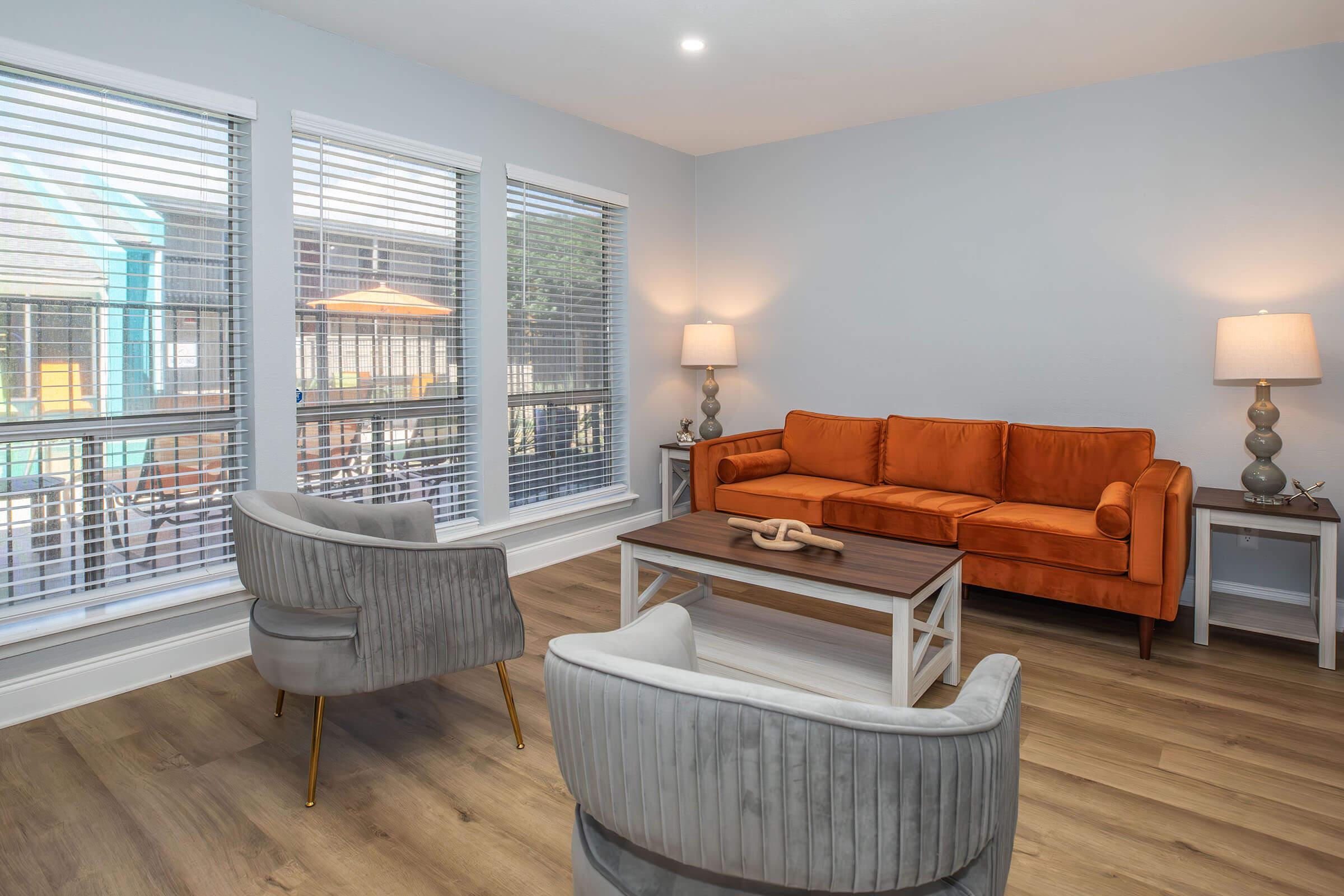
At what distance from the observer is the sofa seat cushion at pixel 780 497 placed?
4.00 meters

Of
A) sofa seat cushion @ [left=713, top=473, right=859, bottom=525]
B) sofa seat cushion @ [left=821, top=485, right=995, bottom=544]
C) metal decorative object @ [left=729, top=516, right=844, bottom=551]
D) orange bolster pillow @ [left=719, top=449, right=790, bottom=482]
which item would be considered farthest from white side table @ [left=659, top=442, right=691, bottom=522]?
metal decorative object @ [left=729, top=516, right=844, bottom=551]

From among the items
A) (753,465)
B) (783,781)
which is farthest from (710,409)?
(783,781)

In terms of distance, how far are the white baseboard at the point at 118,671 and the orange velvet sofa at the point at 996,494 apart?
2.46 m

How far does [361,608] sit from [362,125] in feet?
7.86

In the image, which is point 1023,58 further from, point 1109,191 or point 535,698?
point 535,698

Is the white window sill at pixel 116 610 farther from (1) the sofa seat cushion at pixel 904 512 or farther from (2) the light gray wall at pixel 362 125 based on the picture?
(1) the sofa seat cushion at pixel 904 512

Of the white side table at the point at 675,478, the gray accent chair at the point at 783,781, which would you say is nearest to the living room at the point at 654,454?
the gray accent chair at the point at 783,781

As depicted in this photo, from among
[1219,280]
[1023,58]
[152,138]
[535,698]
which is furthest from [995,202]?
[152,138]

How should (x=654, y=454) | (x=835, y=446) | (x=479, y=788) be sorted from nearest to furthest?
→ (x=479, y=788) < (x=835, y=446) < (x=654, y=454)

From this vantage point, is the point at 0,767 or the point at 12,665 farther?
the point at 12,665

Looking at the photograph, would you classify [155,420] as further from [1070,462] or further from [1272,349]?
[1272,349]

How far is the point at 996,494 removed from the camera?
4016 millimetres

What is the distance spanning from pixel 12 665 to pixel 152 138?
76.0 inches

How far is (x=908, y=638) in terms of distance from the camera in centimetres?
242
